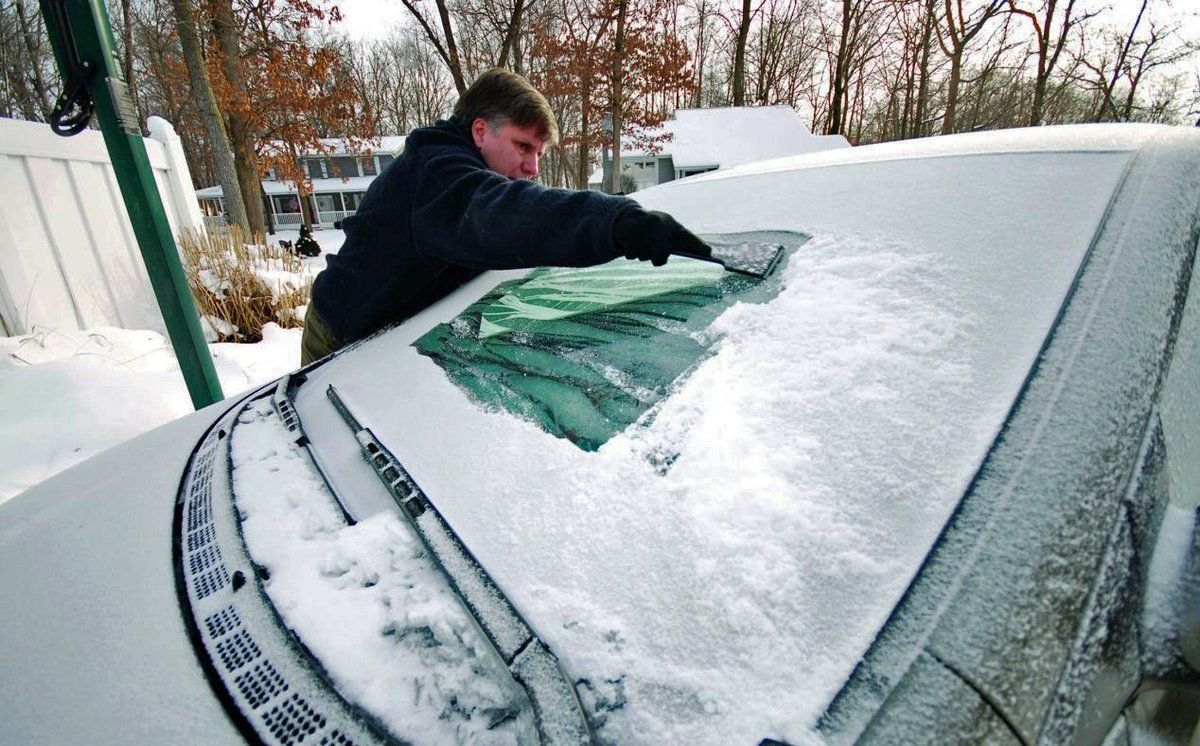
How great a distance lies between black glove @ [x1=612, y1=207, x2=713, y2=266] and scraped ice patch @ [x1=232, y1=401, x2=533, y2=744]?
652 mm

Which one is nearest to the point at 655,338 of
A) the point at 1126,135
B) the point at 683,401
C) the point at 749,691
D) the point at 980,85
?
the point at 683,401

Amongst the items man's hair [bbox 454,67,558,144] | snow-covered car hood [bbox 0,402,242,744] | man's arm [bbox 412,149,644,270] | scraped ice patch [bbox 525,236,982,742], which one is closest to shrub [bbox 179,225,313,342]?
man's hair [bbox 454,67,558,144]

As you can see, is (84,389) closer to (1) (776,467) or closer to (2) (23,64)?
(1) (776,467)

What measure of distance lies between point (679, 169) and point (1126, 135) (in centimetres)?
2143

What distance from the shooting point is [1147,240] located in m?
0.81

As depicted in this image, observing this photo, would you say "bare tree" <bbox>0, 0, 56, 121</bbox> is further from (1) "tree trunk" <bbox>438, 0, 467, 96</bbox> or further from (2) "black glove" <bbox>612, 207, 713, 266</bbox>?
(2) "black glove" <bbox>612, 207, 713, 266</bbox>

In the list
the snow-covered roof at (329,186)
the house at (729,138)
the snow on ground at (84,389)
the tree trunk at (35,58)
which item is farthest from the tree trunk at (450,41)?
the snow-covered roof at (329,186)

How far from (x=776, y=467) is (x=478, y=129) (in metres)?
1.43

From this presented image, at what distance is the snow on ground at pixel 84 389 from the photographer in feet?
7.68

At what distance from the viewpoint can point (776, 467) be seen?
65 centimetres

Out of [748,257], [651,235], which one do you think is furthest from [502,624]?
[748,257]

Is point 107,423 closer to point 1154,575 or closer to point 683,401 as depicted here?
point 683,401

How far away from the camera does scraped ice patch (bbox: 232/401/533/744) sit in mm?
508

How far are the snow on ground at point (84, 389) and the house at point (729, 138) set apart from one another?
19166mm
